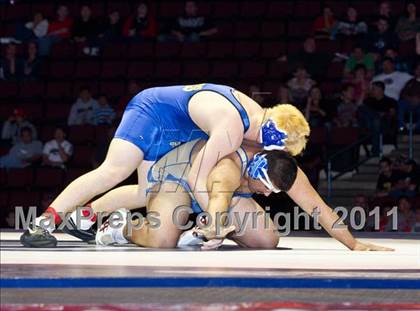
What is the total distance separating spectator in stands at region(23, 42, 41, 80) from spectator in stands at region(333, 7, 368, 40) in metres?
3.26

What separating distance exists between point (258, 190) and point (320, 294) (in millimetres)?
1457

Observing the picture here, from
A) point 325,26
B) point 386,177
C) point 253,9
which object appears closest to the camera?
point 386,177

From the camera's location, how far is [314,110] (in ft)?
34.0

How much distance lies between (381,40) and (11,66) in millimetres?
4040

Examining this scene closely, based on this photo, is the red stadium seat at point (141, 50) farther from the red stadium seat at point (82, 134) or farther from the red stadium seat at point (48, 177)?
the red stadium seat at point (48, 177)

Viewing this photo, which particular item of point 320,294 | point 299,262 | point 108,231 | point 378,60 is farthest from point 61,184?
point 320,294

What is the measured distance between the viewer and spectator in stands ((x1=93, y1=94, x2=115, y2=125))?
1123 cm

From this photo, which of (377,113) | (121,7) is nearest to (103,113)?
(121,7)

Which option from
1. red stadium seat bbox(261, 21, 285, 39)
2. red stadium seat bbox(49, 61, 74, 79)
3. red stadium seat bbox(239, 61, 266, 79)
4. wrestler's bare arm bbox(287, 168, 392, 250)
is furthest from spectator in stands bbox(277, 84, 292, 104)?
wrestler's bare arm bbox(287, 168, 392, 250)

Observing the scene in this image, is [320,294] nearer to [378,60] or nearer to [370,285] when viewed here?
[370,285]

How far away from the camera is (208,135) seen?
203 inches

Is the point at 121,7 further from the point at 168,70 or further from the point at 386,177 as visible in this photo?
the point at 386,177

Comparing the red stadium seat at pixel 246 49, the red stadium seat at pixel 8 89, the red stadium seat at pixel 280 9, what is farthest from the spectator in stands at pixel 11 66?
the red stadium seat at pixel 280 9

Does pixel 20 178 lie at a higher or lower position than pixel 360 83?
lower
